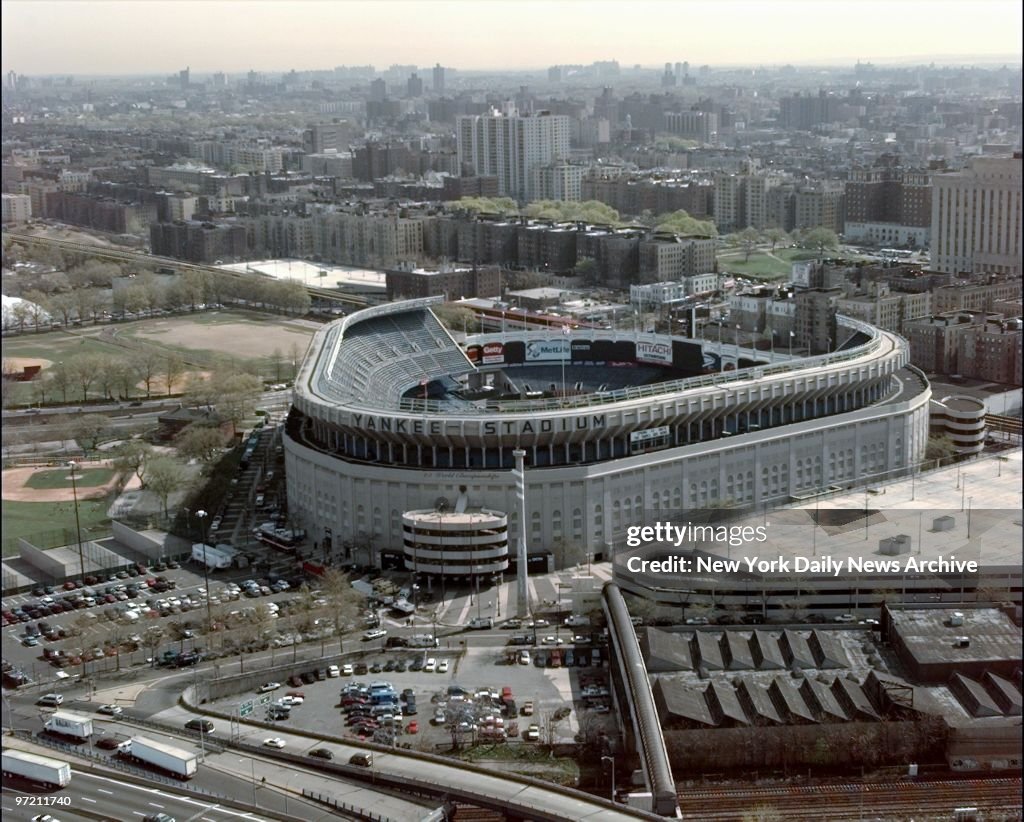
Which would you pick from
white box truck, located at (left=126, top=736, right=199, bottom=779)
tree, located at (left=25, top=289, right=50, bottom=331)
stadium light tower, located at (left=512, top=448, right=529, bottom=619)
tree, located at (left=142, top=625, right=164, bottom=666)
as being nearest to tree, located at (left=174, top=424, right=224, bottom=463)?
stadium light tower, located at (left=512, top=448, right=529, bottom=619)

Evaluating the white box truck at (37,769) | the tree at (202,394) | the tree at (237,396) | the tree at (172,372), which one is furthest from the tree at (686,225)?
the white box truck at (37,769)

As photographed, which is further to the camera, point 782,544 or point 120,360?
point 120,360

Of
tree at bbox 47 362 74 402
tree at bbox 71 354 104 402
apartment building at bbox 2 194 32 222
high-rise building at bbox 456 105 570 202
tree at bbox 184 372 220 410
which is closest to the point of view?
tree at bbox 184 372 220 410

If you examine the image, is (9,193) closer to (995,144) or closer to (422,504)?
(995,144)

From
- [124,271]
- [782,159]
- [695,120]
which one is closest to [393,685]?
[124,271]

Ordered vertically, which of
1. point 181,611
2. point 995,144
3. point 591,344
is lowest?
point 181,611

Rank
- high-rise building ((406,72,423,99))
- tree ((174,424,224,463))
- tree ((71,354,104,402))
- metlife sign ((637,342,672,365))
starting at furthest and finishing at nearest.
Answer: high-rise building ((406,72,423,99)) → tree ((71,354,104,402)) → metlife sign ((637,342,672,365)) → tree ((174,424,224,463))

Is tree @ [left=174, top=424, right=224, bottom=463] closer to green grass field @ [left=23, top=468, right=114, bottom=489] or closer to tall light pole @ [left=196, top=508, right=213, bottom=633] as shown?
green grass field @ [left=23, top=468, right=114, bottom=489]
